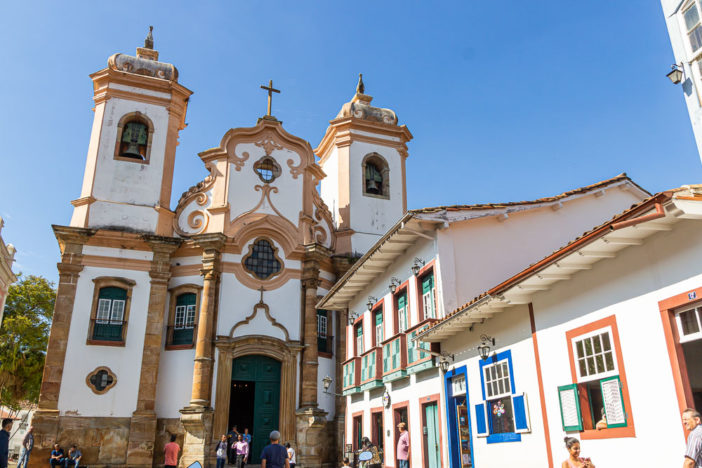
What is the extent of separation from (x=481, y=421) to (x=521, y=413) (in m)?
1.35

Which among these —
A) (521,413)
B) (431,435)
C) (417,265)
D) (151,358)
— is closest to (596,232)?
(521,413)

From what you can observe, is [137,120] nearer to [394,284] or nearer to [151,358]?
[151,358]

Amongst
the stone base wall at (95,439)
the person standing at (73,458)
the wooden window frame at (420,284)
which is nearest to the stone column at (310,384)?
the stone base wall at (95,439)

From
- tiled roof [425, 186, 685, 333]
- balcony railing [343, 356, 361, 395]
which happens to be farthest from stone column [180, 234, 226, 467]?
tiled roof [425, 186, 685, 333]

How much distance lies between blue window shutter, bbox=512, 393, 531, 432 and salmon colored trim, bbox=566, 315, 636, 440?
4.56 ft

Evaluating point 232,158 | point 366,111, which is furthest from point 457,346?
point 366,111

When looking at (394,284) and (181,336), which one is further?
(181,336)

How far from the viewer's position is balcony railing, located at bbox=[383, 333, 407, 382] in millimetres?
14781

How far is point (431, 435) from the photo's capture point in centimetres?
1361

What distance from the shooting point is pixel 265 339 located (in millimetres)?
23953

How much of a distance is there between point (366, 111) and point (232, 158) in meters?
7.84

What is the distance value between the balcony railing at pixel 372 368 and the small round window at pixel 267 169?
1105cm

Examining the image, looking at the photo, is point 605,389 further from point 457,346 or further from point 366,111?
point 366,111

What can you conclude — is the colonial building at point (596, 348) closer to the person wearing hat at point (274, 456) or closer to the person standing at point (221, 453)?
the person wearing hat at point (274, 456)
